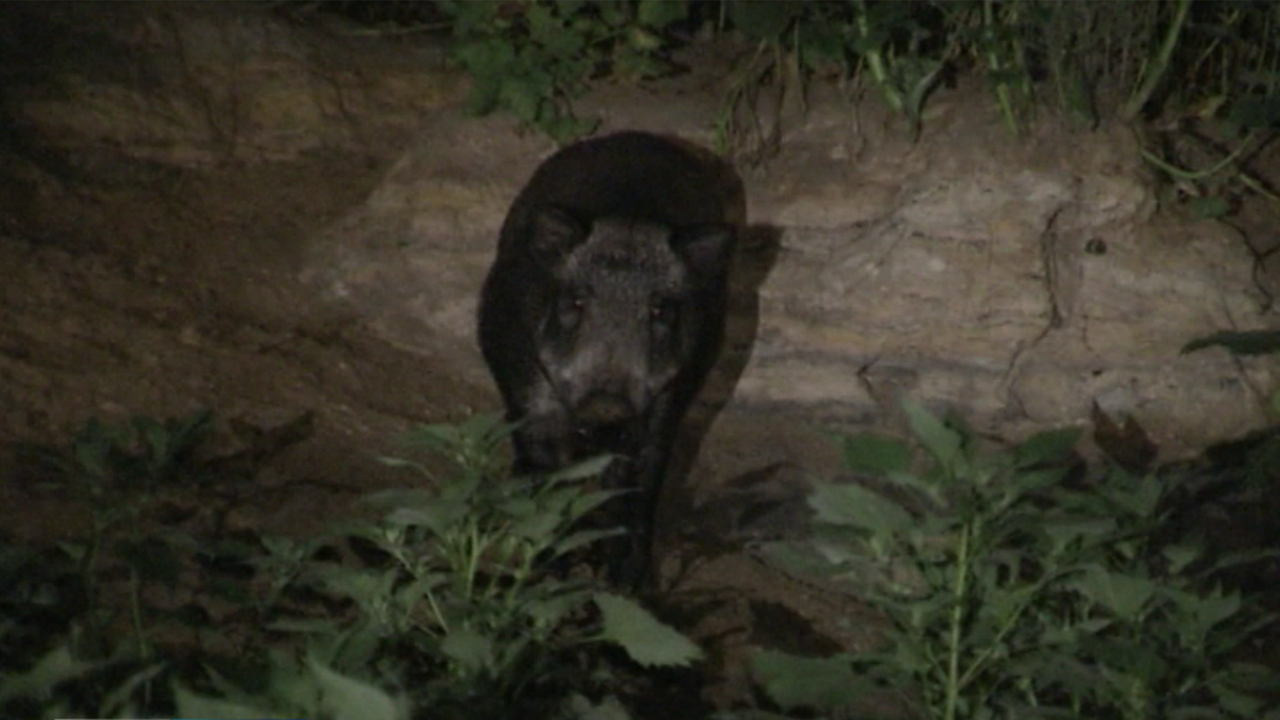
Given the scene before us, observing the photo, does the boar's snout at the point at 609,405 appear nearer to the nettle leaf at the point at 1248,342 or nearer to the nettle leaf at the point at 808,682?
the nettle leaf at the point at 1248,342

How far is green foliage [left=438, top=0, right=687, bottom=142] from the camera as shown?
900cm

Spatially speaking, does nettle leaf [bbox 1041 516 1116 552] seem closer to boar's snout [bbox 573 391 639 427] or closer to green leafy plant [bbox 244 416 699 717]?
green leafy plant [bbox 244 416 699 717]

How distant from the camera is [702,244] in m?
7.63

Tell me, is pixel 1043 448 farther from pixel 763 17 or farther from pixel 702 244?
pixel 763 17

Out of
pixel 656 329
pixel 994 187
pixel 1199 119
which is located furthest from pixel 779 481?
pixel 1199 119

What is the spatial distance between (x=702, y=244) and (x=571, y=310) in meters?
0.46

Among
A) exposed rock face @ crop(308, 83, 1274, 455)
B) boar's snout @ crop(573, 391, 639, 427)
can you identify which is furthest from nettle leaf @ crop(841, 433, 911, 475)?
exposed rock face @ crop(308, 83, 1274, 455)

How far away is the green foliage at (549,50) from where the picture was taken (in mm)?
9000

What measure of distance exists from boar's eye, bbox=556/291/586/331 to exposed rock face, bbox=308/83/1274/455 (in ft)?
3.77

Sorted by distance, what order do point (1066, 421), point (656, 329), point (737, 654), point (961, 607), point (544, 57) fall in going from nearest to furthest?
point (961, 607) → point (737, 654) → point (656, 329) → point (1066, 421) → point (544, 57)

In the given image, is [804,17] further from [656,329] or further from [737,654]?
[737,654]

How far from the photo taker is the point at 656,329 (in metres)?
7.62

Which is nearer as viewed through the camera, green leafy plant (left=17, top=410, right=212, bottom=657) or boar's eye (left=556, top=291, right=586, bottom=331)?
green leafy plant (left=17, top=410, right=212, bottom=657)

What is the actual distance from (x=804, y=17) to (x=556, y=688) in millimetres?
4214
